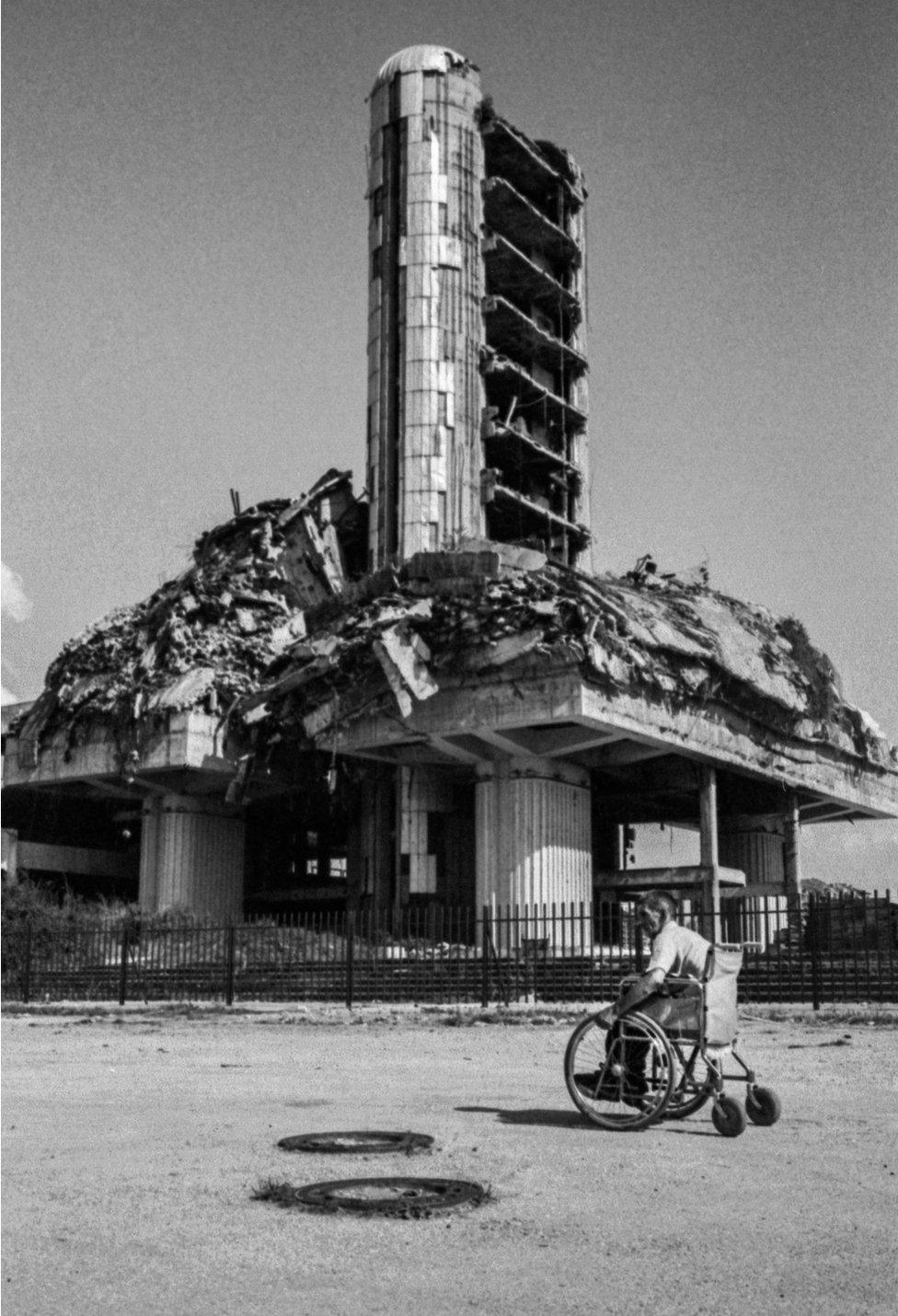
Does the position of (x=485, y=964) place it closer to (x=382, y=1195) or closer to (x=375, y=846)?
(x=382, y=1195)

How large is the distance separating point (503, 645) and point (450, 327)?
20197 millimetres

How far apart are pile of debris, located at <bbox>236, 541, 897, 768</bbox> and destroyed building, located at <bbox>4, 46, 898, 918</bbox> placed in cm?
10

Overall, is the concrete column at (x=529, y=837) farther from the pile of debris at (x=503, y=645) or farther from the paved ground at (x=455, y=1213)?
the paved ground at (x=455, y=1213)

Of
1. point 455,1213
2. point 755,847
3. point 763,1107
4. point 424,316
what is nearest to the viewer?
point 455,1213

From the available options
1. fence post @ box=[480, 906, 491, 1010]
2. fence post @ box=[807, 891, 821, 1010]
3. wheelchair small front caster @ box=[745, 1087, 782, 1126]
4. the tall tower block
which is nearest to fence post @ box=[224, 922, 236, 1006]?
fence post @ box=[480, 906, 491, 1010]

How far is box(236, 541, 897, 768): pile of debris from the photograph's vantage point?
136ft

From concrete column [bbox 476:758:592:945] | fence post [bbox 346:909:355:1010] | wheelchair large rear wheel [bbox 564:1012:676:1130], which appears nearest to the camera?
wheelchair large rear wheel [bbox 564:1012:676:1130]

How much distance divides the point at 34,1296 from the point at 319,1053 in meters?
11.2

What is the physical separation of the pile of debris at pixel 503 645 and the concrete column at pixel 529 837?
15.4 feet

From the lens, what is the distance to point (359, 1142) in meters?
8.86

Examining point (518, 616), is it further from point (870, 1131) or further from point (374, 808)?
point (870, 1131)

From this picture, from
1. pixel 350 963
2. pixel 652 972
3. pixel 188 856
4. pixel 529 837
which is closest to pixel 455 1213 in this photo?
pixel 652 972

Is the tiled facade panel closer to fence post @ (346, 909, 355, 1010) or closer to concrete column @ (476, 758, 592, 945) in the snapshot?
concrete column @ (476, 758, 592, 945)

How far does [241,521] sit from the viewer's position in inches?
2207
